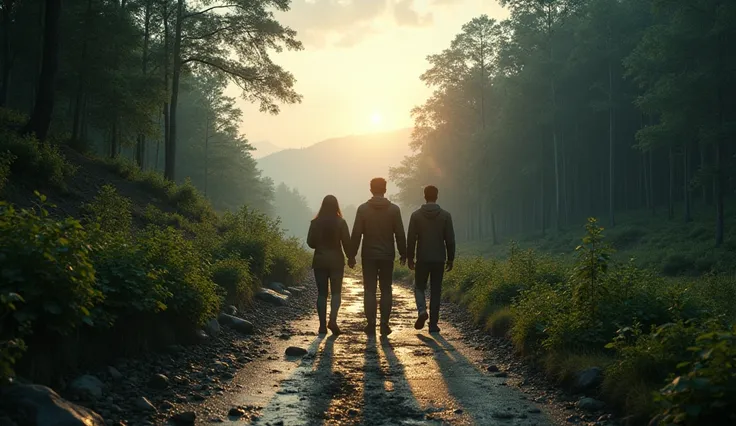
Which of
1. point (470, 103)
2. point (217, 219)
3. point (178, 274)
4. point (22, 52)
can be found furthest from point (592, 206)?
point (178, 274)

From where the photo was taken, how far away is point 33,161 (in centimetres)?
1363

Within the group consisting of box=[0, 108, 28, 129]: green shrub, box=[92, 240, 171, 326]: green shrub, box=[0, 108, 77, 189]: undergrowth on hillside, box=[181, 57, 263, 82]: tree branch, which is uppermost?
box=[181, 57, 263, 82]: tree branch

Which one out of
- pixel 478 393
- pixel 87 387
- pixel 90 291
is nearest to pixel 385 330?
pixel 478 393

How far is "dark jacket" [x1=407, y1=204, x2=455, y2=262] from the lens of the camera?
402 inches

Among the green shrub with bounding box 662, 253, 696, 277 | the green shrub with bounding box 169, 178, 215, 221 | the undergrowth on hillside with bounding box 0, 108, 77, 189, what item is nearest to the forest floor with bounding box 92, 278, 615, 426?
the undergrowth on hillside with bounding box 0, 108, 77, 189

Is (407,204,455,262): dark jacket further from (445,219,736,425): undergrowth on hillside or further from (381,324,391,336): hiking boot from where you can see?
(445,219,736,425): undergrowth on hillside

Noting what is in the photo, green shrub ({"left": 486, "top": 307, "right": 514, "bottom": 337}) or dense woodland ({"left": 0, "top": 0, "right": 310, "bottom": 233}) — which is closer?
green shrub ({"left": 486, "top": 307, "right": 514, "bottom": 337})

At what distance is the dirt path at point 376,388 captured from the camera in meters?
5.11

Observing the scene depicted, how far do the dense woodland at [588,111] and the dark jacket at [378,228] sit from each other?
19.1 meters

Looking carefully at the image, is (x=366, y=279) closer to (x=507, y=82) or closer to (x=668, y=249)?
(x=668, y=249)

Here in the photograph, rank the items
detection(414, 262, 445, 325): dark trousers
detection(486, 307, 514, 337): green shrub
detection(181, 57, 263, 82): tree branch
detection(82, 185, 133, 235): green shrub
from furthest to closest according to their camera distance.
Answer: detection(181, 57, 263, 82): tree branch < detection(82, 185, 133, 235): green shrub < detection(414, 262, 445, 325): dark trousers < detection(486, 307, 514, 337): green shrub

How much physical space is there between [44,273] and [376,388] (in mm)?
3384

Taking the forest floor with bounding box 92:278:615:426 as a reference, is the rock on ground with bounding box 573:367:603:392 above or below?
above

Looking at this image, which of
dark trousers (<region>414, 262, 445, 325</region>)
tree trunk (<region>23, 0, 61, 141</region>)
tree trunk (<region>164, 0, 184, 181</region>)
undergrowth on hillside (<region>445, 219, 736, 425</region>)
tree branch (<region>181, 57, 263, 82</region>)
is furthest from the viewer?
tree branch (<region>181, 57, 263, 82</region>)
